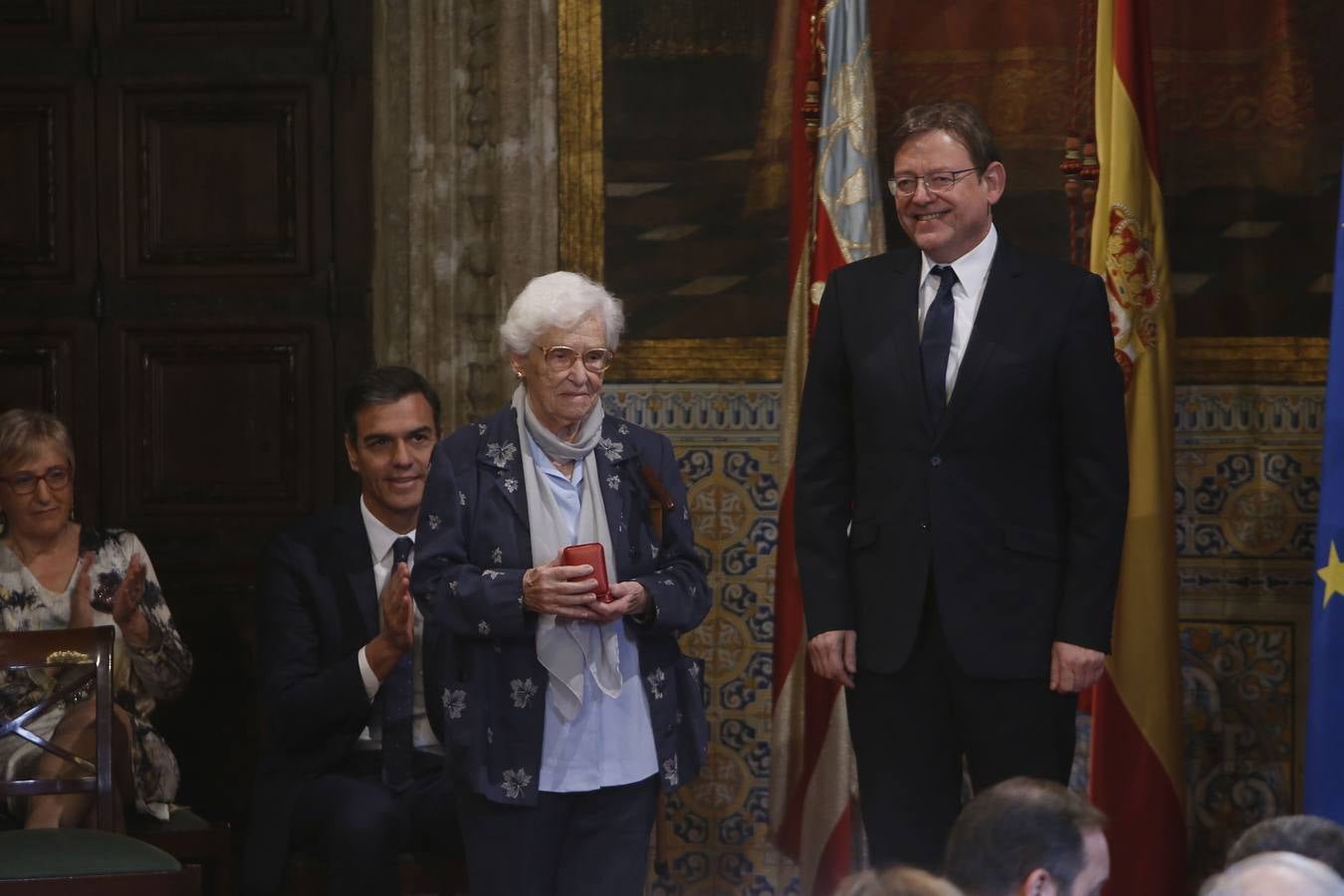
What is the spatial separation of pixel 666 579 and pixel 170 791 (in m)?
1.69

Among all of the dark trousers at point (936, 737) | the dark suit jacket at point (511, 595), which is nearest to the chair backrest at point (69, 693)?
the dark suit jacket at point (511, 595)

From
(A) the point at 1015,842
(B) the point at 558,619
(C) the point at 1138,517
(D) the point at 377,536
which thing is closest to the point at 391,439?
(D) the point at 377,536

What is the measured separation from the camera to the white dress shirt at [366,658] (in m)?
3.79

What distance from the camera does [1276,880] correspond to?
195 centimetres

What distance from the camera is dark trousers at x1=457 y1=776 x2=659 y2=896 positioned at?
3.02 m

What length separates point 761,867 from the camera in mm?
4637

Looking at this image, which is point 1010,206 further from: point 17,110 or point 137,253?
point 17,110

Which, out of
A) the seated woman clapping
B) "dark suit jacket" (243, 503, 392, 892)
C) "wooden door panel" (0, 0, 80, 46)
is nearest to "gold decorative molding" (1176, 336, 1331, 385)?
"dark suit jacket" (243, 503, 392, 892)

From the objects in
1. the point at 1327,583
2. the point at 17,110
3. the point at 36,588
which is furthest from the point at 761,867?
the point at 17,110

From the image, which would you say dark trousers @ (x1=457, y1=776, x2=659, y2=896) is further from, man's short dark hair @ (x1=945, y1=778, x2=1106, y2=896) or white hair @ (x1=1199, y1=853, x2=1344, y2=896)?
→ white hair @ (x1=1199, y1=853, x2=1344, y2=896)

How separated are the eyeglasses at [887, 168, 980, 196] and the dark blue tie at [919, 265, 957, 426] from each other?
15cm

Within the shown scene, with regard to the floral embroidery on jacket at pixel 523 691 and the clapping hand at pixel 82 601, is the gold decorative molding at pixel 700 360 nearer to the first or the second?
the clapping hand at pixel 82 601

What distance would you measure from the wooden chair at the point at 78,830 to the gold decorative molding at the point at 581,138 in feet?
5.19

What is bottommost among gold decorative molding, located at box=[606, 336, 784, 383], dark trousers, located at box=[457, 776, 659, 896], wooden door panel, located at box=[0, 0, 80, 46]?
dark trousers, located at box=[457, 776, 659, 896]
